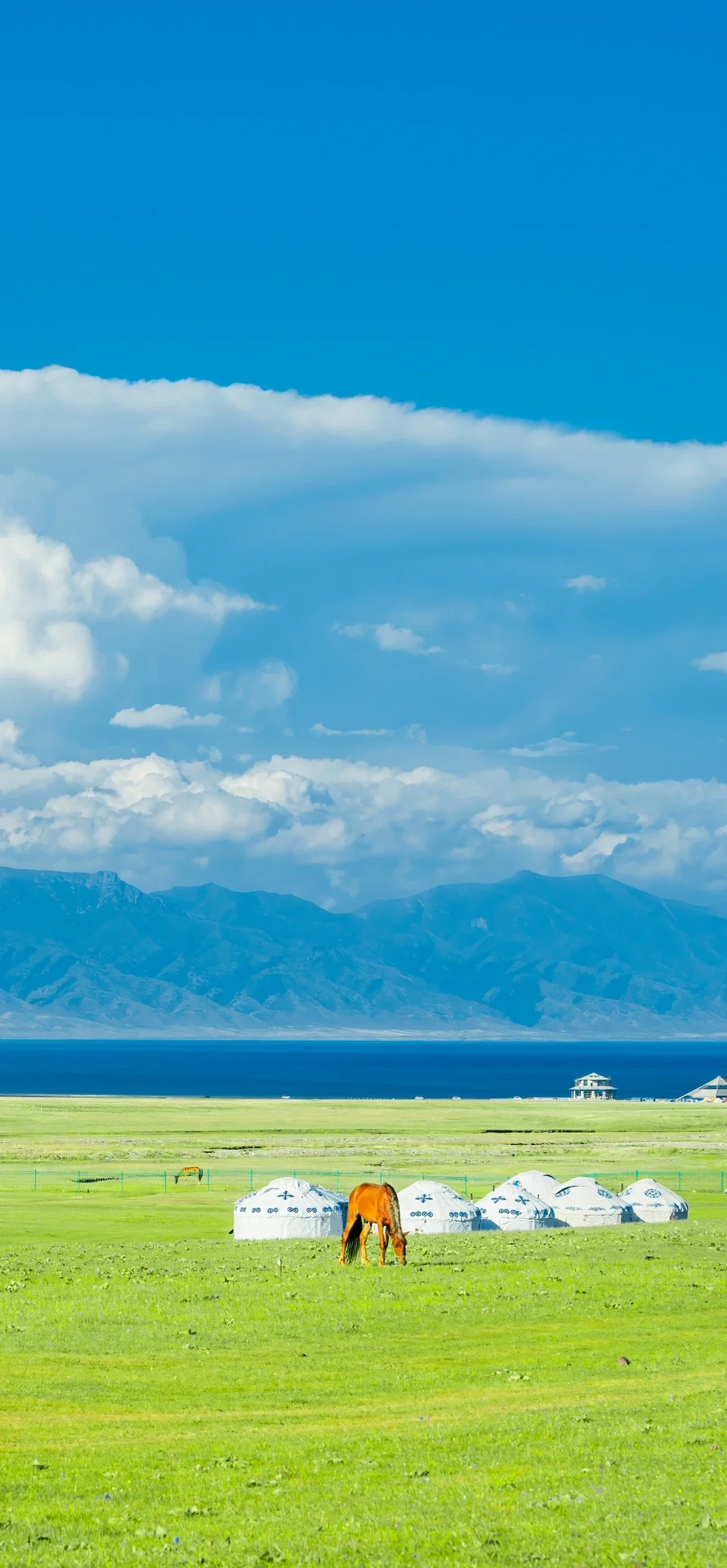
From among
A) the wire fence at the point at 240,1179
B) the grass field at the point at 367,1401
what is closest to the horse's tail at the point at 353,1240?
the grass field at the point at 367,1401

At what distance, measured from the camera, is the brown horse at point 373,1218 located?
52.1 m

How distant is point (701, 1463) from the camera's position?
23703 mm

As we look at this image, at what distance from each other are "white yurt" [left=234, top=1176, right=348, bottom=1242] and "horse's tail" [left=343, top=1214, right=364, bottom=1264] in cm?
1445

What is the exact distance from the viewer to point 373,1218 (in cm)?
5241

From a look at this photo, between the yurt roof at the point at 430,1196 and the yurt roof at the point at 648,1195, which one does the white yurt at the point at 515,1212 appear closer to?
the yurt roof at the point at 430,1196

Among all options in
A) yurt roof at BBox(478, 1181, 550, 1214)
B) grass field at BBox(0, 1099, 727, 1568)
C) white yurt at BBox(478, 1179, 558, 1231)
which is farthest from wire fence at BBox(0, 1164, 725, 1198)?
grass field at BBox(0, 1099, 727, 1568)

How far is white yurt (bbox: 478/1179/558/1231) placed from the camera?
2859 inches

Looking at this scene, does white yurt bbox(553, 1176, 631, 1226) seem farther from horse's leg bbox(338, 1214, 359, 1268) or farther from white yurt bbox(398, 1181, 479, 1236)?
horse's leg bbox(338, 1214, 359, 1268)

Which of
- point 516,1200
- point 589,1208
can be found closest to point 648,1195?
point 589,1208

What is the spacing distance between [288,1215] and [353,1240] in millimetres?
15909

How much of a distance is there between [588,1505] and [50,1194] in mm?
77566

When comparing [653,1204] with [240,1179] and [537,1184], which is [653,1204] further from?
[240,1179]

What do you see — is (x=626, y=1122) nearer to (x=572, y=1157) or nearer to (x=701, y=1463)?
(x=572, y=1157)

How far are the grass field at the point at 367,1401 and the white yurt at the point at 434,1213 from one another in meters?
4.48
